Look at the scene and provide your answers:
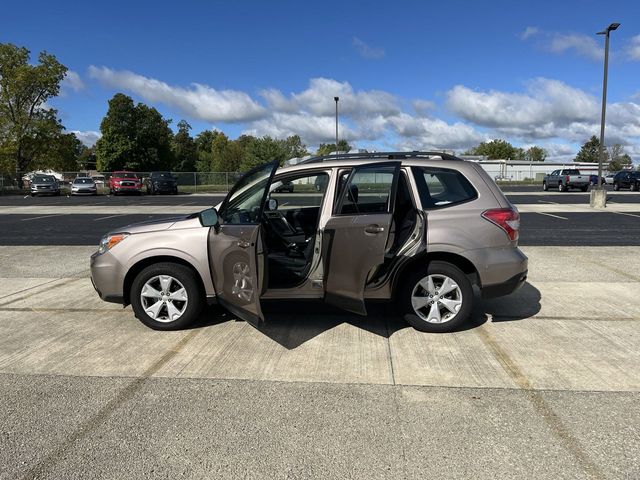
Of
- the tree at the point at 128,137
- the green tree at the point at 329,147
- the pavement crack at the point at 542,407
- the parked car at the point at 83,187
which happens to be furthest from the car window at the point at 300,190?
the green tree at the point at 329,147

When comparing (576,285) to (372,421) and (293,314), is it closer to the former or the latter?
(293,314)

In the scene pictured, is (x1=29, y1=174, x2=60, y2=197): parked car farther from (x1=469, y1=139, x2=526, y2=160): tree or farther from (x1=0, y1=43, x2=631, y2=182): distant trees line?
(x1=469, y1=139, x2=526, y2=160): tree

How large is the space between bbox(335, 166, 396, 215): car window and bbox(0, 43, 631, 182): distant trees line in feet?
42.9

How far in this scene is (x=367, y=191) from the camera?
15.4ft

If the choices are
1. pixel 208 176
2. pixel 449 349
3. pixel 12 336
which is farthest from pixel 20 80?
pixel 449 349

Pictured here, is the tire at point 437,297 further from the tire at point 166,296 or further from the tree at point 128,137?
the tree at point 128,137

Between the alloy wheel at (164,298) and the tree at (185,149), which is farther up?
the tree at (185,149)

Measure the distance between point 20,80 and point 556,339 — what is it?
160ft

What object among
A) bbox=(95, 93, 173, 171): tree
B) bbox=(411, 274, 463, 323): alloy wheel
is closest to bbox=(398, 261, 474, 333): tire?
bbox=(411, 274, 463, 323): alloy wheel

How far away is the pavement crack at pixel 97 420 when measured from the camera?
2746 mm

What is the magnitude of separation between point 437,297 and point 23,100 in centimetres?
4910

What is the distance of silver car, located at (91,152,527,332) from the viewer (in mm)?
4461

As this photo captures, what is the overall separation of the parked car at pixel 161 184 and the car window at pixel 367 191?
115ft

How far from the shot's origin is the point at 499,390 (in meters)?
3.62
